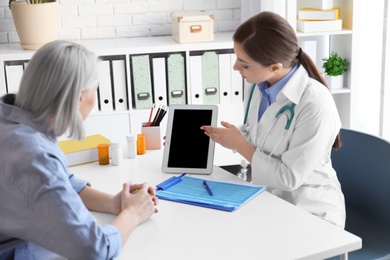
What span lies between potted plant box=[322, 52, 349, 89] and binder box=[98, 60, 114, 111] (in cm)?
128

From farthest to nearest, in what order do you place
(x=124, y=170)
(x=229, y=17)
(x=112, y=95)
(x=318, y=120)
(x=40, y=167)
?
(x=229, y=17) → (x=112, y=95) → (x=124, y=170) → (x=318, y=120) → (x=40, y=167)

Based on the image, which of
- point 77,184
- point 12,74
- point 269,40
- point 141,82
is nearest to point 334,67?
point 141,82

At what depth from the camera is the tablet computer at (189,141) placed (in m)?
2.28

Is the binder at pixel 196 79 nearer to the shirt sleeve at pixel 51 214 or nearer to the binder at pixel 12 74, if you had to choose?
the binder at pixel 12 74

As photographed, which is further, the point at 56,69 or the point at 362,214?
the point at 362,214

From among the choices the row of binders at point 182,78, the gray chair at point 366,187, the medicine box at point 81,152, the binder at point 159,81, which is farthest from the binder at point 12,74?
the gray chair at point 366,187

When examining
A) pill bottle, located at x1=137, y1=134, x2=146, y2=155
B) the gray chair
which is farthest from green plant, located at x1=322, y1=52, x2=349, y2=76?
pill bottle, located at x1=137, y1=134, x2=146, y2=155

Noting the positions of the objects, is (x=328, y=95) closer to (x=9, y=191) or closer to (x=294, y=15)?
(x=9, y=191)

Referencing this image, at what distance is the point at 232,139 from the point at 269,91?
0.78 feet

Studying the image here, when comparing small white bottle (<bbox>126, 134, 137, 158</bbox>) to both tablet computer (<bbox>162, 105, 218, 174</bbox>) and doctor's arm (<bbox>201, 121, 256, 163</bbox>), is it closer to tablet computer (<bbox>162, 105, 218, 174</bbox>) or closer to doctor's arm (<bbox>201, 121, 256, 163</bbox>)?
tablet computer (<bbox>162, 105, 218, 174</bbox>)

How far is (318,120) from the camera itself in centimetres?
214

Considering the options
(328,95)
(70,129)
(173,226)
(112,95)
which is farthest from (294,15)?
(70,129)

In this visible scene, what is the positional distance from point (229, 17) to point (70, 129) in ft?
9.02

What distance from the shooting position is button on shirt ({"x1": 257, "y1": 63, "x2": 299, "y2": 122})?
2.27 m
